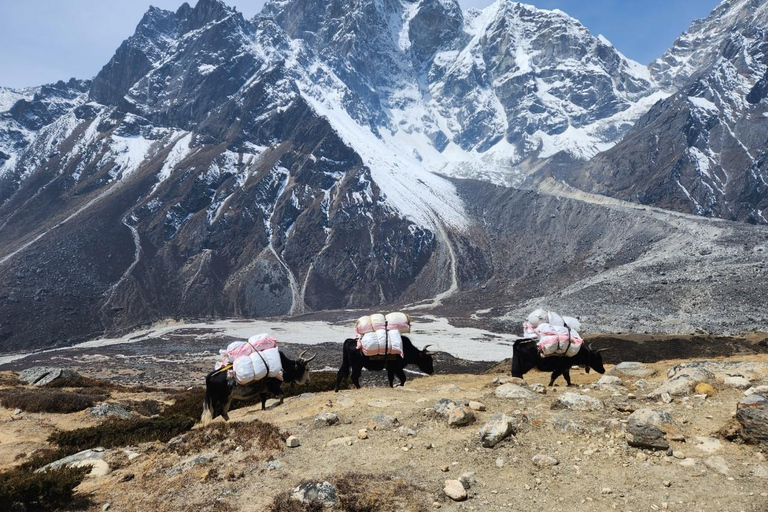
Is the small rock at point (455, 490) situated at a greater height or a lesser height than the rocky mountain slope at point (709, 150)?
lesser

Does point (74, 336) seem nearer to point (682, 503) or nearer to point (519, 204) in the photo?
point (682, 503)

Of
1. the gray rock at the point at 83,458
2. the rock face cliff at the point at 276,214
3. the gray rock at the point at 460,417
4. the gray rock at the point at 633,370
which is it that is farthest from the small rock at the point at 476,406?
the rock face cliff at the point at 276,214

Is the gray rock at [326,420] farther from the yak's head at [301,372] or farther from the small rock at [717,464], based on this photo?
the small rock at [717,464]

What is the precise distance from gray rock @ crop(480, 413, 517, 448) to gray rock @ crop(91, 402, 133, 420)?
46.8 ft

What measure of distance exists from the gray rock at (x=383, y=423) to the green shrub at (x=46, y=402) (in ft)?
45.2

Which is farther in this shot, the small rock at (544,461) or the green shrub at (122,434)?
the green shrub at (122,434)

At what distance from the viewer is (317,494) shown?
5629 millimetres

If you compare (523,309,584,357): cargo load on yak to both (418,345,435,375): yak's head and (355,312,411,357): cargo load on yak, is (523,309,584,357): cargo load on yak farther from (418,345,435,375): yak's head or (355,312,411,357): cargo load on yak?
(355,312,411,357): cargo load on yak

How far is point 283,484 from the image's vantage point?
20.7 feet

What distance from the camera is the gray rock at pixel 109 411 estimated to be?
51.7 ft

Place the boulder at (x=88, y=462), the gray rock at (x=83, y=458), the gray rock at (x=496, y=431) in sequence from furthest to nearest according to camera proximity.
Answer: the gray rock at (x=83, y=458) < the boulder at (x=88, y=462) < the gray rock at (x=496, y=431)

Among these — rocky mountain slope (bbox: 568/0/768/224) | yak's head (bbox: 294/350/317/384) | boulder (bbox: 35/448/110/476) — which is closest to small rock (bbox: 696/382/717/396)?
yak's head (bbox: 294/350/317/384)

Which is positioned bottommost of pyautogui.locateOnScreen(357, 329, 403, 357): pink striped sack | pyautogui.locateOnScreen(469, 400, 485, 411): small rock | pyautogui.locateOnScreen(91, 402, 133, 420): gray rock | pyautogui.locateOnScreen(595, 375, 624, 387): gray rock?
pyautogui.locateOnScreen(91, 402, 133, 420): gray rock

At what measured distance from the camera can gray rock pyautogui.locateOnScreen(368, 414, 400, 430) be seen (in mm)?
8062
